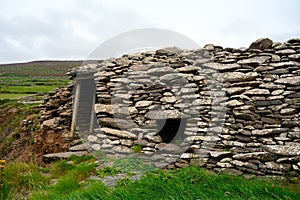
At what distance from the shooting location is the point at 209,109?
6.22 meters

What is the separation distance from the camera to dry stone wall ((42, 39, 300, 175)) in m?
5.48

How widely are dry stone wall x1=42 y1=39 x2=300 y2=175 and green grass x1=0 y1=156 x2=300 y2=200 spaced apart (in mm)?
689

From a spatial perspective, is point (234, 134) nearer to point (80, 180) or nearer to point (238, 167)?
point (238, 167)

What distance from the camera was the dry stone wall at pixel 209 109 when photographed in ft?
18.0

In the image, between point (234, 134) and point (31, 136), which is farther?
point (31, 136)

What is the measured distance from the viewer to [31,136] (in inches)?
421

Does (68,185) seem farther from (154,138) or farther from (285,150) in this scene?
(285,150)

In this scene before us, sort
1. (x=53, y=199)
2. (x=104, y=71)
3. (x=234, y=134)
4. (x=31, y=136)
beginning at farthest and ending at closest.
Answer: (x=31, y=136)
(x=104, y=71)
(x=234, y=134)
(x=53, y=199)

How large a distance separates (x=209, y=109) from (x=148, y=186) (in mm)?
2682

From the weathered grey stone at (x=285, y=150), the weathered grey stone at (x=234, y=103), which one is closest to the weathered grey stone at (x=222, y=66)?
the weathered grey stone at (x=234, y=103)

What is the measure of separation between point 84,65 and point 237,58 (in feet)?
16.5

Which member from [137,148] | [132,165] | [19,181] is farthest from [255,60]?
[19,181]

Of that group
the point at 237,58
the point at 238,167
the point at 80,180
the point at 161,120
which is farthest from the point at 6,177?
the point at 237,58

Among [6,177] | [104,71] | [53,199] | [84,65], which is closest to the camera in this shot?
[53,199]
